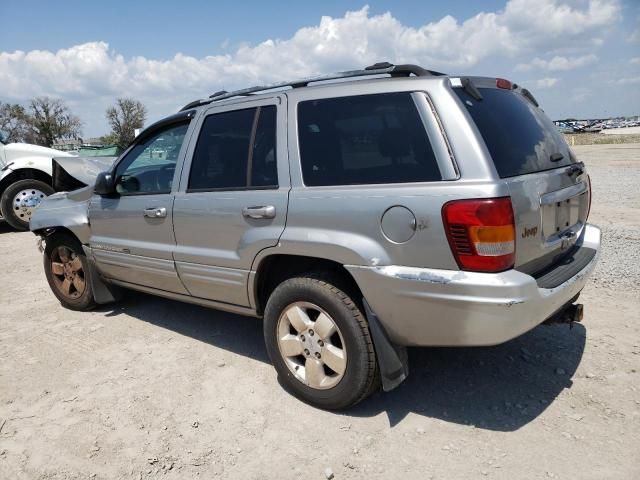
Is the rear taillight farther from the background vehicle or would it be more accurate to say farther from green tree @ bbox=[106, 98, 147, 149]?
green tree @ bbox=[106, 98, 147, 149]

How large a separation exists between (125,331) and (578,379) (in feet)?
11.9

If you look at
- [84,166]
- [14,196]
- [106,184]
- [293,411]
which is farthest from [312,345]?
[14,196]

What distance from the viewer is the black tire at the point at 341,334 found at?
2.69 meters

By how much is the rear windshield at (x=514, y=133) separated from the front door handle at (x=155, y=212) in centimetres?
226

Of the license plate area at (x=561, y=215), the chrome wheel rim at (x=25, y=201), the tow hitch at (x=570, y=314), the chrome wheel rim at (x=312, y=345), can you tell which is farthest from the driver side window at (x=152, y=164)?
the chrome wheel rim at (x=25, y=201)

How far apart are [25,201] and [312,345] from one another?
29.0 ft

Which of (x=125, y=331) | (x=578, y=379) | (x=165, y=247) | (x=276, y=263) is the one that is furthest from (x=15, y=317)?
(x=578, y=379)

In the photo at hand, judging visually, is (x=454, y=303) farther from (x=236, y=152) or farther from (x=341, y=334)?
(x=236, y=152)

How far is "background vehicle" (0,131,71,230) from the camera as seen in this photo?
9500mm

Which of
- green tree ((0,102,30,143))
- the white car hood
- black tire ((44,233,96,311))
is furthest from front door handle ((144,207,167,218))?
green tree ((0,102,30,143))

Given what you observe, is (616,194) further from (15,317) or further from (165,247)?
(15,317)

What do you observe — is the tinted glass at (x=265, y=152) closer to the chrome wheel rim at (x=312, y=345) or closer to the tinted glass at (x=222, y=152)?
the tinted glass at (x=222, y=152)

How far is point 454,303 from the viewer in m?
2.35

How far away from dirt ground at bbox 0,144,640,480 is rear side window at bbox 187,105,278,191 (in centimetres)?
136
